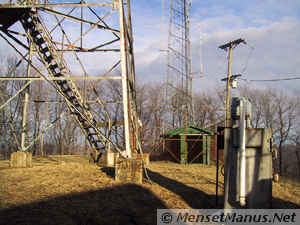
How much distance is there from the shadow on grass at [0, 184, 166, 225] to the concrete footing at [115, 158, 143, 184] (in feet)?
3.51

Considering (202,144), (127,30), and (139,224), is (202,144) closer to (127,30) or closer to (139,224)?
(127,30)

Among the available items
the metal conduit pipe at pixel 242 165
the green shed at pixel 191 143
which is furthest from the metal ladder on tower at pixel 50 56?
the green shed at pixel 191 143

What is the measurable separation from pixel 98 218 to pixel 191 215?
5.66 ft

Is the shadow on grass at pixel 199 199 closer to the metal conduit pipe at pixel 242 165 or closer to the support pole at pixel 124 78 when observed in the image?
the metal conduit pipe at pixel 242 165

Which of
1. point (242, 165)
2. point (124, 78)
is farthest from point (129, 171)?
point (242, 165)

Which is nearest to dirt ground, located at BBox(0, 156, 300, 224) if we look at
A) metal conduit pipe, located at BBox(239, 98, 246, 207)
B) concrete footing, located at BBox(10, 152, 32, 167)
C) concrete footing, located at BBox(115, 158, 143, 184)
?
concrete footing, located at BBox(115, 158, 143, 184)

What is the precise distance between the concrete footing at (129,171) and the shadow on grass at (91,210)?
1.07m

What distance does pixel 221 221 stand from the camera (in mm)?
5031

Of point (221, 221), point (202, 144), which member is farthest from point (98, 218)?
point (202, 144)

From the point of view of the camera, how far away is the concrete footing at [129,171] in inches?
306

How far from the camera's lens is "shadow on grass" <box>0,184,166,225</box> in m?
4.70

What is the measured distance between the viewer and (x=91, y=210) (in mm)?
5242

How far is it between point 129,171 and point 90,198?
6.14ft

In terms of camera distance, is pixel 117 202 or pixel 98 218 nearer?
pixel 98 218
